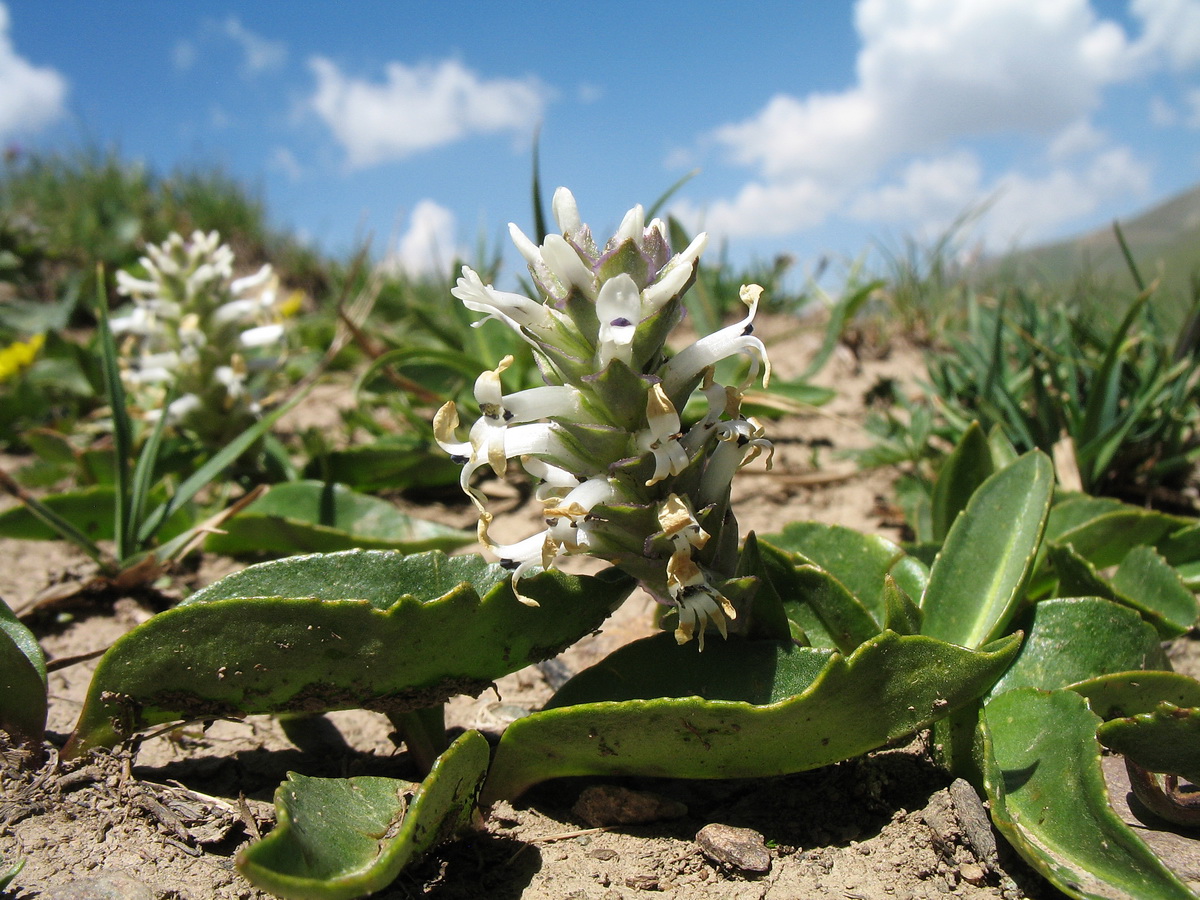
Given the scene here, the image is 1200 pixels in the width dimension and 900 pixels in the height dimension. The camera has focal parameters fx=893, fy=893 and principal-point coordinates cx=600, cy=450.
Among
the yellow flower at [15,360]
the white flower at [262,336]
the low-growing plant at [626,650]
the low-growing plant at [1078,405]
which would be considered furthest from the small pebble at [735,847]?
the yellow flower at [15,360]

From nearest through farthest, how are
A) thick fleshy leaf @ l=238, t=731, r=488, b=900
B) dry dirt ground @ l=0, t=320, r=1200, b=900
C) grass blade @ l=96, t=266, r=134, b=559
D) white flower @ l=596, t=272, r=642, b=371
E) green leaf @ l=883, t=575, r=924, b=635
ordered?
1. thick fleshy leaf @ l=238, t=731, r=488, b=900
2. white flower @ l=596, t=272, r=642, b=371
3. dry dirt ground @ l=0, t=320, r=1200, b=900
4. green leaf @ l=883, t=575, r=924, b=635
5. grass blade @ l=96, t=266, r=134, b=559

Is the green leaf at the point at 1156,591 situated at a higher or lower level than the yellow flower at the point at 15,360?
lower

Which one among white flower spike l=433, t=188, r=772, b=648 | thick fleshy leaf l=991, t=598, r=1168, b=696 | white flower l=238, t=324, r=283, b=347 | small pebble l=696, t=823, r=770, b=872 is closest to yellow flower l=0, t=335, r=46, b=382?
white flower l=238, t=324, r=283, b=347

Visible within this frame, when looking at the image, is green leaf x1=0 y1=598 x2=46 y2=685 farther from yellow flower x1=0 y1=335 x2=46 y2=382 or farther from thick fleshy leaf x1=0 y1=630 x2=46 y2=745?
yellow flower x1=0 y1=335 x2=46 y2=382

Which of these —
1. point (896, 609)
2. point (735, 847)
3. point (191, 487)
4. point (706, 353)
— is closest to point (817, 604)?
point (896, 609)

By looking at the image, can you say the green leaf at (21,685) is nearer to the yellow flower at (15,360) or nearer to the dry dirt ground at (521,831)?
the dry dirt ground at (521,831)

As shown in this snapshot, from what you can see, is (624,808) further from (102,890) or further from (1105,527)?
(1105,527)
